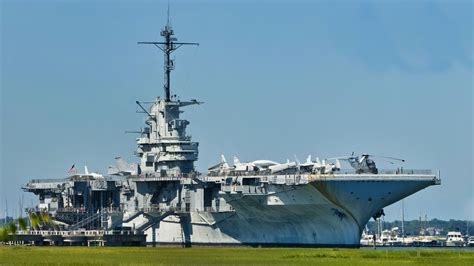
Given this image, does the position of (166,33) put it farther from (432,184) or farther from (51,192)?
(432,184)

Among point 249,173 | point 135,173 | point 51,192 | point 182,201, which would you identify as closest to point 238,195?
point 249,173

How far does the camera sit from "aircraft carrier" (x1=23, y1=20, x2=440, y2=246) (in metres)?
56.3

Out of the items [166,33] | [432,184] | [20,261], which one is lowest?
[20,261]

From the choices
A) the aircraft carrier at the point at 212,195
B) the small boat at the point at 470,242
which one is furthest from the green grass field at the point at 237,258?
the small boat at the point at 470,242

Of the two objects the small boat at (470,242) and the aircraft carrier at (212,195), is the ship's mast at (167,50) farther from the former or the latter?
the small boat at (470,242)

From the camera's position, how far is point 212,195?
6456 centimetres

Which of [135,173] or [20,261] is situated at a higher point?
[135,173]

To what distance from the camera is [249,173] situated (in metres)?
60.9

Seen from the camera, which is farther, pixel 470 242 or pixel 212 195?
pixel 470 242

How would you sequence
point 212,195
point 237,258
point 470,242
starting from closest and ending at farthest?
point 237,258
point 212,195
point 470,242

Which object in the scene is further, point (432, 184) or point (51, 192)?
point (51, 192)

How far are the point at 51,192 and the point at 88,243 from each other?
30.7 ft

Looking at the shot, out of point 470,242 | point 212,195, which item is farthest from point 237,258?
point 470,242

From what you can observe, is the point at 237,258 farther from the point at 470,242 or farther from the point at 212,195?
the point at 470,242
